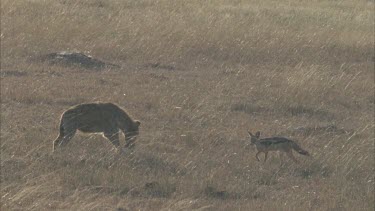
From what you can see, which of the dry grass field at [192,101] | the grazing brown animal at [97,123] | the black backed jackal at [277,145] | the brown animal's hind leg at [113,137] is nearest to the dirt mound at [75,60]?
the dry grass field at [192,101]

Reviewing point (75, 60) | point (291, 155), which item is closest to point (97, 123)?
point (291, 155)

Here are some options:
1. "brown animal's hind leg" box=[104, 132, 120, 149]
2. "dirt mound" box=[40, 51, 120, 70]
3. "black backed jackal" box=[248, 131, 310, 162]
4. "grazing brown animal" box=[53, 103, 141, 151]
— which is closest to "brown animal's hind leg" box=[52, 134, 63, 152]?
"grazing brown animal" box=[53, 103, 141, 151]

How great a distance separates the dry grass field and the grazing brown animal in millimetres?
176

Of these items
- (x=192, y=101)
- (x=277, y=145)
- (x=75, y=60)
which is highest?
(x=277, y=145)

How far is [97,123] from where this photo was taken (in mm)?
9953

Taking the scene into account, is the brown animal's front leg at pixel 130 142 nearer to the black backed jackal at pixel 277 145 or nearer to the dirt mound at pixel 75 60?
the black backed jackal at pixel 277 145

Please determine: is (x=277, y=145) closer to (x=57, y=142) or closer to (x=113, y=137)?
(x=113, y=137)

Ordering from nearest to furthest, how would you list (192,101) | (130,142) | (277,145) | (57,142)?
1. (277,145)
2. (57,142)
3. (130,142)
4. (192,101)

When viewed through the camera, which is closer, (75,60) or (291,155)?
(291,155)

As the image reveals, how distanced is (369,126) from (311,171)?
2625mm

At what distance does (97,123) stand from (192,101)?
3167mm

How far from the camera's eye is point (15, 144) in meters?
9.94

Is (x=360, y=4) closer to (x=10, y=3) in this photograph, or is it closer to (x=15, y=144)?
(x=10, y=3)

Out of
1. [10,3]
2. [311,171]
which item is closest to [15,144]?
[311,171]
